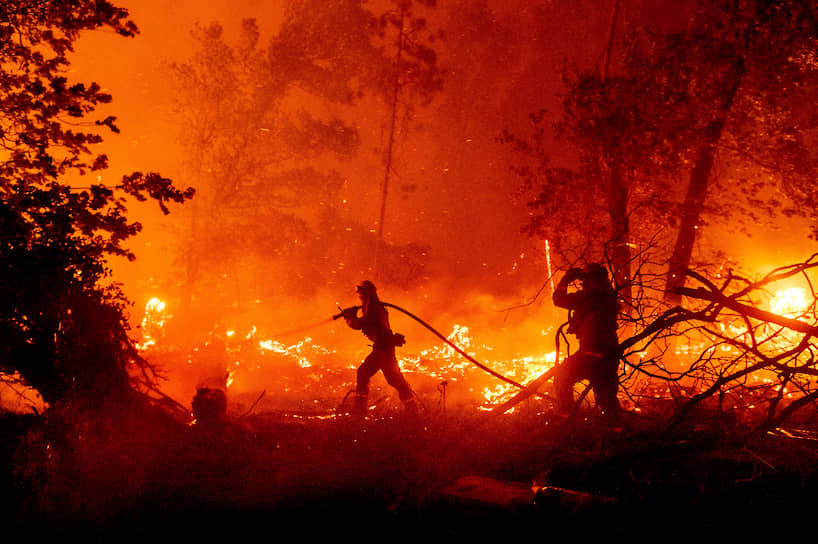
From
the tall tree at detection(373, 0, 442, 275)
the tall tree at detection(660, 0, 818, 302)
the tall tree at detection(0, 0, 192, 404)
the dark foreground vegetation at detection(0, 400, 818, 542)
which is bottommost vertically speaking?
the dark foreground vegetation at detection(0, 400, 818, 542)

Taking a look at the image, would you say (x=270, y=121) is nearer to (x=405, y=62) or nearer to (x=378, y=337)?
(x=405, y=62)

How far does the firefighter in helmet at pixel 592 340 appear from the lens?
6.48 meters

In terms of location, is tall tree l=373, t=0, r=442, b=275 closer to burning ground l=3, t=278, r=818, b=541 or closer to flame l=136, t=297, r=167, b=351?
flame l=136, t=297, r=167, b=351

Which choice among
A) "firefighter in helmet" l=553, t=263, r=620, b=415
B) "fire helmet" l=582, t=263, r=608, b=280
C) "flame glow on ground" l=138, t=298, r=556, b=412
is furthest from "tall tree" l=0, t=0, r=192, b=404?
"fire helmet" l=582, t=263, r=608, b=280

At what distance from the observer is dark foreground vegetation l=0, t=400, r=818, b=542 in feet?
12.2

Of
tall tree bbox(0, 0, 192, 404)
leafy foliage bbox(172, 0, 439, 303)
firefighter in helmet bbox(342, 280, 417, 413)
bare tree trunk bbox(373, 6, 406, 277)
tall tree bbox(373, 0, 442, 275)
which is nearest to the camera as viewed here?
tall tree bbox(0, 0, 192, 404)

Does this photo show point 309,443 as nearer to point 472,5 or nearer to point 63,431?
point 63,431

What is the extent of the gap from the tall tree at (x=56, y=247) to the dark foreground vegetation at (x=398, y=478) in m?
0.62

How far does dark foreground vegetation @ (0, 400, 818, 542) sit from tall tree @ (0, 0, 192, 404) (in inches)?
24.6

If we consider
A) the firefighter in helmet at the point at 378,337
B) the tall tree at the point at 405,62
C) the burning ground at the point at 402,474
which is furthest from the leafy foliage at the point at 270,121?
the burning ground at the point at 402,474

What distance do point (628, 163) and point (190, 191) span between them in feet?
34.0

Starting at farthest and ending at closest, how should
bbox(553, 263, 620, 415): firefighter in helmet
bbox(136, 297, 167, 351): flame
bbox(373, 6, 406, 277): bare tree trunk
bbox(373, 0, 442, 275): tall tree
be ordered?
bbox(373, 6, 406, 277): bare tree trunk → bbox(373, 0, 442, 275): tall tree → bbox(136, 297, 167, 351): flame → bbox(553, 263, 620, 415): firefighter in helmet

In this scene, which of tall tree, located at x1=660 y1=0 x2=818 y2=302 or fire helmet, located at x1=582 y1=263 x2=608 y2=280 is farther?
tall tree, located at x1=660 y1=0 x2=818 y2=302

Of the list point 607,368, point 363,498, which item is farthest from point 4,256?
point 607,368
